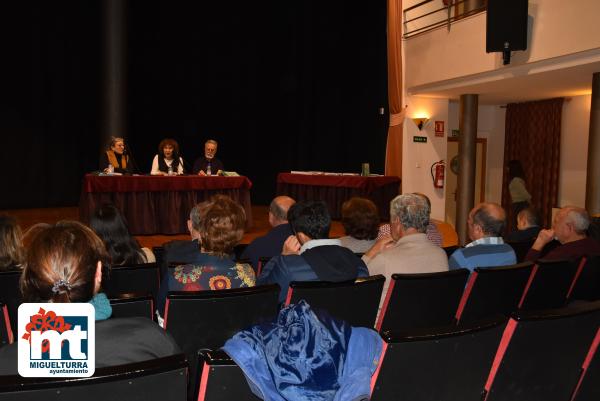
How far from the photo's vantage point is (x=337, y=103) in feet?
41.9

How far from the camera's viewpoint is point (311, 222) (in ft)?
9.12

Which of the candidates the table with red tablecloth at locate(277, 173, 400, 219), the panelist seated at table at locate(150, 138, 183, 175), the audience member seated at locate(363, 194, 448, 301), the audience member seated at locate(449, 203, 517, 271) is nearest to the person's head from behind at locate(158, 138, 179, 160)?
the panelist seated at table at locate(150, 138, 183, 175)

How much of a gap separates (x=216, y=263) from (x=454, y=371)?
1.14 meters

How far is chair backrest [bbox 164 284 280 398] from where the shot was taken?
6.79ft

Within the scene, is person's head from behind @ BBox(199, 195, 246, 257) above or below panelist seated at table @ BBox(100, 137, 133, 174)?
below

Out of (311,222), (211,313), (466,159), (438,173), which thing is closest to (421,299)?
(311,222)

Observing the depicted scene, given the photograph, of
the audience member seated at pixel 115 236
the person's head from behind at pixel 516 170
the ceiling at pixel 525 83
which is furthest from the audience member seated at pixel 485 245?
the person's head from behind at pixel 516 170

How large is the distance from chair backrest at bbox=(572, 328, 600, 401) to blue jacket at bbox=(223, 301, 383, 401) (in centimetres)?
115

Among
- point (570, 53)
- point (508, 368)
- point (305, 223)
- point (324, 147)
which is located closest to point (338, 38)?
point (324, 147)

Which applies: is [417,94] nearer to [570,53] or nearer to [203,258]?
[570,53]

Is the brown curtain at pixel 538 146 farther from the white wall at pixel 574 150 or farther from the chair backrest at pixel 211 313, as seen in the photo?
the chair backrest at pixel 211 313

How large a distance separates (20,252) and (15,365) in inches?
68.7

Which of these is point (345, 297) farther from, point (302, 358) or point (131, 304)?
point (302, 358)

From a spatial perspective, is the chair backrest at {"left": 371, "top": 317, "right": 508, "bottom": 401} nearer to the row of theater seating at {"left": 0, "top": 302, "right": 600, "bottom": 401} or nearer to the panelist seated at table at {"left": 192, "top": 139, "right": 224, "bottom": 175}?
the row of theater seating at {"left": 0, "top": 302, "right": 600, "bottom": 401}
